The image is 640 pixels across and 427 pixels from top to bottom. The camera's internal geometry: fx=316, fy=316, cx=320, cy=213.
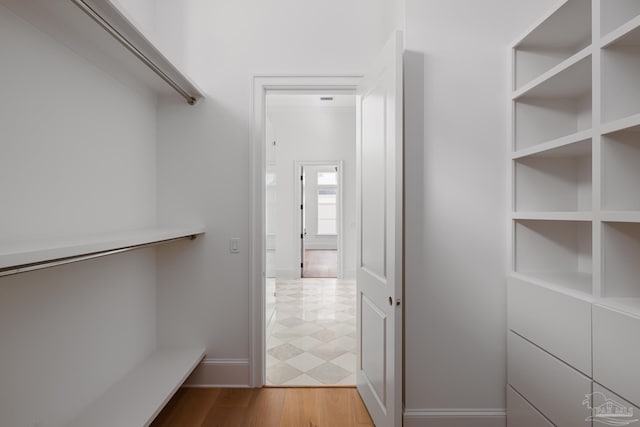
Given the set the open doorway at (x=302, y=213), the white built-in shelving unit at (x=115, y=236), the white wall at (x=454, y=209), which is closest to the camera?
the white built-in shelving unit at (x=115, y=236)

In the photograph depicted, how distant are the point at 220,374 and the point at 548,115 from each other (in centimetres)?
271

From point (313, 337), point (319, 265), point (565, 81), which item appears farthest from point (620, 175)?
point (319, 265)

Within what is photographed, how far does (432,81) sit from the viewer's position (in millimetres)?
1858

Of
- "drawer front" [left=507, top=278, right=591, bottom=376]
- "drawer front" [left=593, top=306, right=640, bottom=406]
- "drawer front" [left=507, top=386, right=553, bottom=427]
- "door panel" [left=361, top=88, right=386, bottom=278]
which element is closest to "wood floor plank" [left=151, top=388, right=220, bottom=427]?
"door panel" [left=361, top=88, right=386, bottom=278]

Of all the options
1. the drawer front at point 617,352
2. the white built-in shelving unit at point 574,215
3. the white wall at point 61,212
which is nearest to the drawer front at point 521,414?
the white built-in shelving unit at point 574,215

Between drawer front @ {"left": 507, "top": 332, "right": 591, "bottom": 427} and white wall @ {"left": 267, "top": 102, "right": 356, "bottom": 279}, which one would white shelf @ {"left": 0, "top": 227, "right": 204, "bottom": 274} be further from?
white wall @ {"left": 267, "top": 102, "right": 356, "bottom": 279}

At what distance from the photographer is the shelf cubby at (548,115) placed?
173 cm

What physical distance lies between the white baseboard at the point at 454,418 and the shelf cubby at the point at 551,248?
847 mm

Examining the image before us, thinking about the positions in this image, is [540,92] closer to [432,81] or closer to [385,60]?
[432,81]

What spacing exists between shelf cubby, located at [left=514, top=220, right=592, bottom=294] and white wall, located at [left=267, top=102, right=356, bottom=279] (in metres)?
4.03

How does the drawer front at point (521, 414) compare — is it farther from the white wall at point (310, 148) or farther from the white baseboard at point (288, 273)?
the white baseboard at point (288, 273)

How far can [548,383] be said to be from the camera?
148 cm

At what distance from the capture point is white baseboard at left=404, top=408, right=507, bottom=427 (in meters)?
1.83

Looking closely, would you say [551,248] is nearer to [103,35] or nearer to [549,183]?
[549,183]
